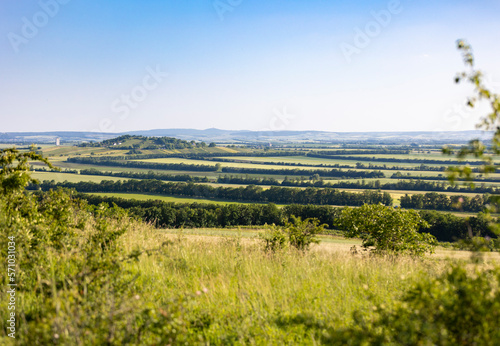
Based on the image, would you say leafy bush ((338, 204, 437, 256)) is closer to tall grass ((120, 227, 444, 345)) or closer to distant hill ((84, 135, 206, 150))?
tall grass ((120, 227, 444, 345))

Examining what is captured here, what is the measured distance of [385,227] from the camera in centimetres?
1230

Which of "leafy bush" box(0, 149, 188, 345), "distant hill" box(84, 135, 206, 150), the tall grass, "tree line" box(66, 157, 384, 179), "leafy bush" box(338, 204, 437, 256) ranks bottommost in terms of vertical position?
"tree line" box(66, 157, 384, 179)

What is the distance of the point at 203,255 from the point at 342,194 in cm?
6771

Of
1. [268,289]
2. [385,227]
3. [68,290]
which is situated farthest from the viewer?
[385,227]

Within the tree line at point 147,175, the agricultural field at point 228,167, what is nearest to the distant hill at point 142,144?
the agricultural field at point 228,167

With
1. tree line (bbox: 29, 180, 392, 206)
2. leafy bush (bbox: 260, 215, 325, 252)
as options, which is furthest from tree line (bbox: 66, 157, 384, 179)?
leafy bush (bbox: 260, 215, 325, 252)

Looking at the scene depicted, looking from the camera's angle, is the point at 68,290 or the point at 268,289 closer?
the point at 68,290

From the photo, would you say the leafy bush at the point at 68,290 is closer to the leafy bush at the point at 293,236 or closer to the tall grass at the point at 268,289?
the tall grass at the point at 268,289

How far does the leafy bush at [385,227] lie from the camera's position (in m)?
12.3

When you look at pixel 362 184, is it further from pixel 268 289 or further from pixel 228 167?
pixel 268 289

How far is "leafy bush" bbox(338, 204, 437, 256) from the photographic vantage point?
40.2ft

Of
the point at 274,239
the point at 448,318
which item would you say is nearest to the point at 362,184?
the point at 274,239

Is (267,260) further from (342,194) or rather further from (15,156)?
(342,194)

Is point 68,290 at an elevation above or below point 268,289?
above
